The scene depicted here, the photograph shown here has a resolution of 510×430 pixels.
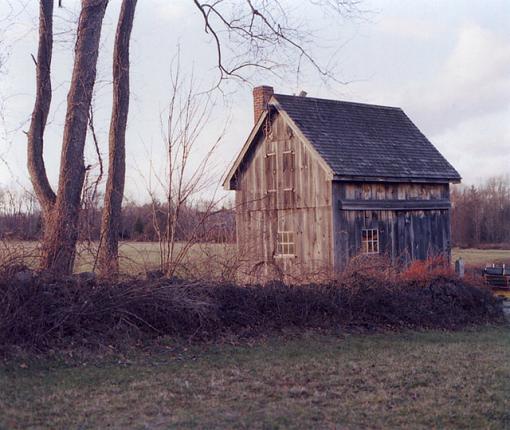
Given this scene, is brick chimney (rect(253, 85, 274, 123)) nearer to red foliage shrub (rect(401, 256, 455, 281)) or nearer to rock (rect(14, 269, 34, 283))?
red foliage shrub (rect(401, 256, 455, 281))

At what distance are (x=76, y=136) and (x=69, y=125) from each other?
10.3 inches

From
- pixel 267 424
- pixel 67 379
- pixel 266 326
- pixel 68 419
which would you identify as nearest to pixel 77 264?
pixel 266 326

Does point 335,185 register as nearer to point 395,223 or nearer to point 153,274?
point 395,223

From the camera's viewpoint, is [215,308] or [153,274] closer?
[215,308]

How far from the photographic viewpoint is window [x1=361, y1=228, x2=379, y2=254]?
20.0 m

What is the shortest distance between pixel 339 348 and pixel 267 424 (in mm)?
4703

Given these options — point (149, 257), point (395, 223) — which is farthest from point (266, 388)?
point (395, 223)

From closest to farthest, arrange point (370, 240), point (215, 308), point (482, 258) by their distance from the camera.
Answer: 1. point (215, 308)
2. point (370, 240)
3. point (482, 258)

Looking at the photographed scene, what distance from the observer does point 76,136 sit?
13.3m

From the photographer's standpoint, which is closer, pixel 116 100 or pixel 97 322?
pixel 97 322

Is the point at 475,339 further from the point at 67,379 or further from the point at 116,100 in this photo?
the point at 116,100

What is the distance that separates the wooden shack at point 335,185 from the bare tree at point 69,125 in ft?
20.8

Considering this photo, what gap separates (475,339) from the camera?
12703 millimetres

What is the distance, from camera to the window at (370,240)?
65.7 ft
